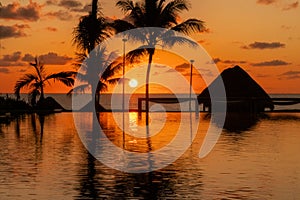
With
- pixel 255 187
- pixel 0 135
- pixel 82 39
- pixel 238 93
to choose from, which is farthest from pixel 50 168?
pixel 238 93

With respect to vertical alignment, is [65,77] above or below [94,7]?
below

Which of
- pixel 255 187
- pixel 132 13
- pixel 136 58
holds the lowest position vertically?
pixel 255 187

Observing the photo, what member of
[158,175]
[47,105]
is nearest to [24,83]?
[47,105]

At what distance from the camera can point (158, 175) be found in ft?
43.1

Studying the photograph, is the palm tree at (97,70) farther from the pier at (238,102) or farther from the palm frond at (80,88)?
the pier at (238,102)

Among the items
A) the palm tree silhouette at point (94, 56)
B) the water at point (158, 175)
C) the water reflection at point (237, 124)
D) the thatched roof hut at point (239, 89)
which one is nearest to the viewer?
the water at point (158, 175)

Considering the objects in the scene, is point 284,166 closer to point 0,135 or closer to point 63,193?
point 63,193

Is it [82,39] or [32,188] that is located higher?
[82,39]

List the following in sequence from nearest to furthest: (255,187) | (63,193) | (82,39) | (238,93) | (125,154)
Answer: (63,193)
(255,187)
(125,154)
(82,39)
(238,93)

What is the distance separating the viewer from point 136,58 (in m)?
47.0

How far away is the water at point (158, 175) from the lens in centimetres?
1080

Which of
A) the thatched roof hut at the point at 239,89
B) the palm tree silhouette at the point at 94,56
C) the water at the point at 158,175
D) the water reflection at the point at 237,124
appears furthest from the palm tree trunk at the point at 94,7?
the water at the point at 158,175

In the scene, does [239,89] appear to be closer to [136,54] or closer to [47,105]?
[136,54]

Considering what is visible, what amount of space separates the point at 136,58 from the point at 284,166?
32.9 m
